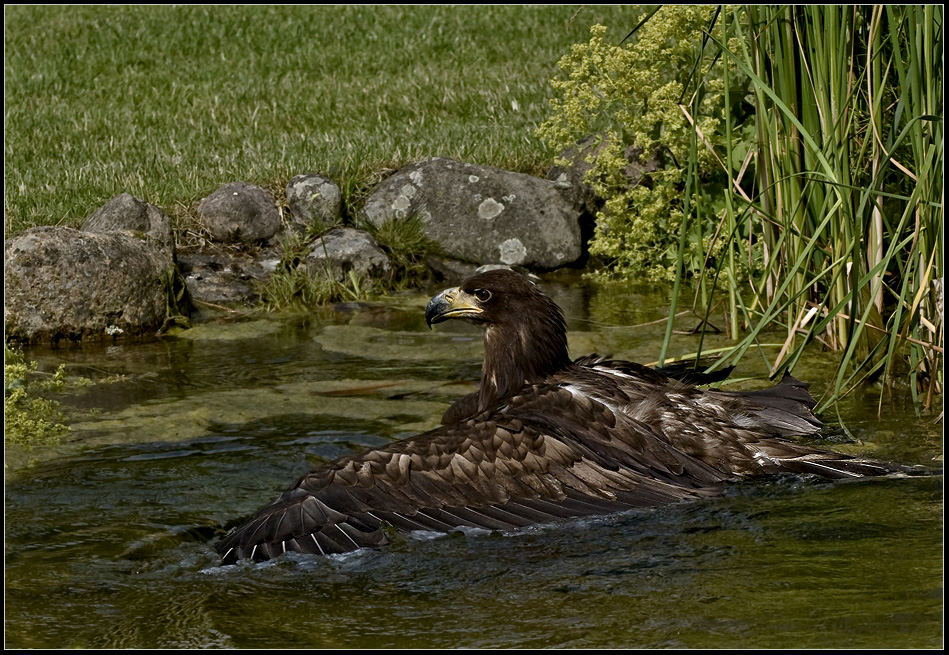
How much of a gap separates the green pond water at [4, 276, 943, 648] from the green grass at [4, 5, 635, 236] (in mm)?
3219

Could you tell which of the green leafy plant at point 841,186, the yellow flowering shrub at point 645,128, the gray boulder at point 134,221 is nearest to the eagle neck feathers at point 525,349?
the green leafy plant at point 841,186

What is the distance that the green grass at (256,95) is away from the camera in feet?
33.4

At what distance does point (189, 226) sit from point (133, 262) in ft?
4.22

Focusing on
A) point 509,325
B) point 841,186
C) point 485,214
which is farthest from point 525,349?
point 485,214

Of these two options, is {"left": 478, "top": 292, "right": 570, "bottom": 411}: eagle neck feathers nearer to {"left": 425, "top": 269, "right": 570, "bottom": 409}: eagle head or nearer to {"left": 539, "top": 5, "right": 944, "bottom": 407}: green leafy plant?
{"left": 425, "top": 269, "right": 570, "bottom": 409}: eagle head

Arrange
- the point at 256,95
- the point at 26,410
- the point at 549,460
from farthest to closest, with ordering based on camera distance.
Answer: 1. the point at 256,95
2. the point at 26,410
3. the point at 549,460

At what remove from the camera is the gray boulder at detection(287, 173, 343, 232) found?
9.43 meters

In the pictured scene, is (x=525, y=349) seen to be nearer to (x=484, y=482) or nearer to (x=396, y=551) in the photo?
(x=484, y=482)

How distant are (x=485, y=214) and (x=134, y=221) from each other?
2.53m

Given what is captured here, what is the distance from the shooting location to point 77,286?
8.03 meters

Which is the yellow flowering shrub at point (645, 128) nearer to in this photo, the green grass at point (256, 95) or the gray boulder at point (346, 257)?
the green grass at point (256, 95)

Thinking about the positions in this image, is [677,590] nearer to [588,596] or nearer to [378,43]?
[588,596]

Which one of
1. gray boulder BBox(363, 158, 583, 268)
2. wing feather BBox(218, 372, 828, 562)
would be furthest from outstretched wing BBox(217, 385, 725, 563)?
gray boulder BBox(363, 158, 583, 268)

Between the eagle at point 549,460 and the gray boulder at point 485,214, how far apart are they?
366 centimetres
